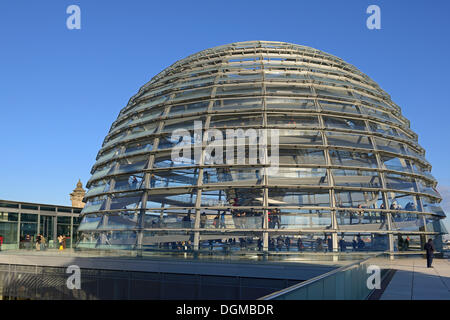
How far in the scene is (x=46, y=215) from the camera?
43125mm

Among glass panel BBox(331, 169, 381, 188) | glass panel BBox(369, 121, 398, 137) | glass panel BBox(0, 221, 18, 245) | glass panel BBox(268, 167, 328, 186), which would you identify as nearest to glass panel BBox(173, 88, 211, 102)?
glass panel BBox(268, 167, 328, 186)

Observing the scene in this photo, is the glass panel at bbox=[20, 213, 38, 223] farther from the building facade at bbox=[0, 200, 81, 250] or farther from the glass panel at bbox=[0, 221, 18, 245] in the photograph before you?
the glass panel at bbox=[0, 221, 18, 245]

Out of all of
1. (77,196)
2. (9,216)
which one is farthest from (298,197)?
(77,196)

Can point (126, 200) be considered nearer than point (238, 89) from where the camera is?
Yes

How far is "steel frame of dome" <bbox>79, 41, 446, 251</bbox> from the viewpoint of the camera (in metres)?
23.6

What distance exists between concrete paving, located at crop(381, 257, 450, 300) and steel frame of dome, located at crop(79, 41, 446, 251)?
14.7 ft

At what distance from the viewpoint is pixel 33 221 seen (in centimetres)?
4088

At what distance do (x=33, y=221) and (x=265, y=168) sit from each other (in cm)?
2614

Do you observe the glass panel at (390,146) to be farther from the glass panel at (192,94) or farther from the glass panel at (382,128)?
the glass panel at (192,94)

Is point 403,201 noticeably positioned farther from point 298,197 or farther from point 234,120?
point 234,120

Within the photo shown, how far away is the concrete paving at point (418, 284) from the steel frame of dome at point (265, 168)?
4481mm

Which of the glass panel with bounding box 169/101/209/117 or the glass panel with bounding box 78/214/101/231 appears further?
the glass panel with bounding box 169/101/209/117

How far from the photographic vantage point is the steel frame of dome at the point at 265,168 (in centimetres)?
2359

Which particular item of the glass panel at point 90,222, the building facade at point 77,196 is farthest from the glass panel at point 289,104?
the building facade at point 77,196
